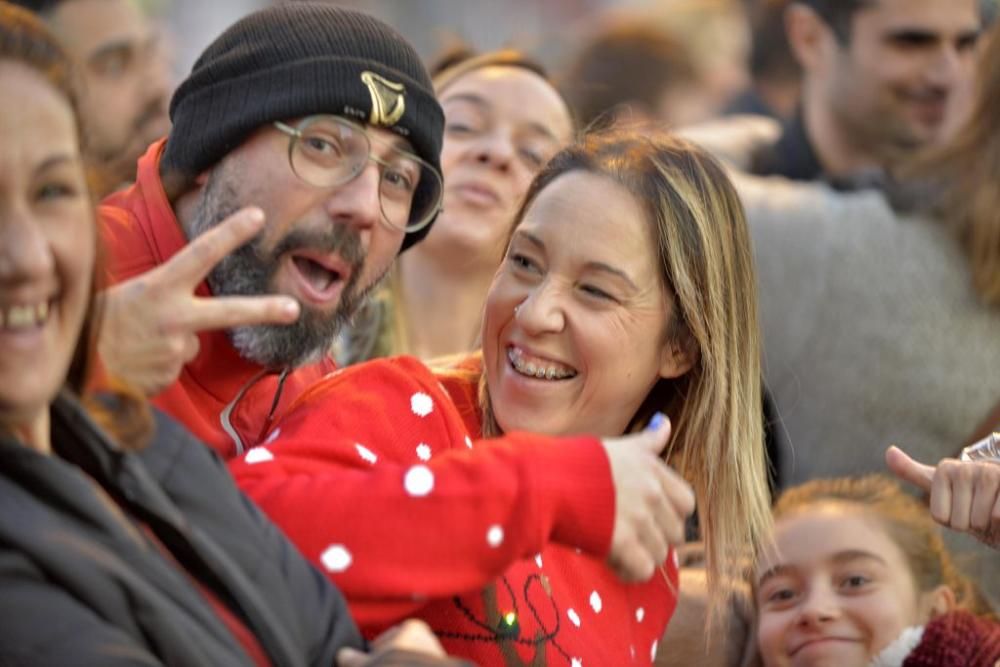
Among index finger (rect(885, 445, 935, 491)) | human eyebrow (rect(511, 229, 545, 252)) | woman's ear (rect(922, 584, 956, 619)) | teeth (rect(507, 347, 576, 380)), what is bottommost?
woman's ear (rect(922, 584, 956, 619))

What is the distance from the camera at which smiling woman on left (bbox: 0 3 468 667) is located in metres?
1.85

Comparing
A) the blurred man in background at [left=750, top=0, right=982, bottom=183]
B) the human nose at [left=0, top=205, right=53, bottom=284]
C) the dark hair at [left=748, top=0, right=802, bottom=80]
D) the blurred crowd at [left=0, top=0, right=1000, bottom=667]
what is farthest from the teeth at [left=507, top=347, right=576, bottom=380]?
the dark hair at [left=748, top=0, right=802, bottom=80]

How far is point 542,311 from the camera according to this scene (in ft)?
9.43

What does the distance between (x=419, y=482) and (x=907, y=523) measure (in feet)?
5.33

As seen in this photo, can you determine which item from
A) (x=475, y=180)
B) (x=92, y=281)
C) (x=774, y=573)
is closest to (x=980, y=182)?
(x=475, y=180)

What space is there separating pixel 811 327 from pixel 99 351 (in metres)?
2.65

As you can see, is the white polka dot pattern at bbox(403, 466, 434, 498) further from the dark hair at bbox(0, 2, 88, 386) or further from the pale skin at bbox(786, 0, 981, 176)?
the pale skin at bbox(786, 0, 981, 176)

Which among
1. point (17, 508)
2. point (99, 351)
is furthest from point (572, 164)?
point (17, 508)

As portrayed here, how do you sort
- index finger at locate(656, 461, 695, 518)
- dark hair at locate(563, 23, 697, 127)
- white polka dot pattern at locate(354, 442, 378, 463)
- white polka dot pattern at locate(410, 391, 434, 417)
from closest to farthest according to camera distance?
index finger at locate(656, 461, 695, 518) < white polka dot pattern at locate(354, 442, 378, 463) < white polka dot pattern at locate(410, 391, 434, 417) < dark hair at locate(563, 23, 697, 127)

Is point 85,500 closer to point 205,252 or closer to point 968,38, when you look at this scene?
point 205,252

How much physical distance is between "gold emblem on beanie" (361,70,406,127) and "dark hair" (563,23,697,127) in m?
3.31

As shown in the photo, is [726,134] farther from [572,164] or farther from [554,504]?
[554,504]

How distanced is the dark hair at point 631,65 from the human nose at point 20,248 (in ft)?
14.6

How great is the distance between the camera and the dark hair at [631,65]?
6.48 metres
